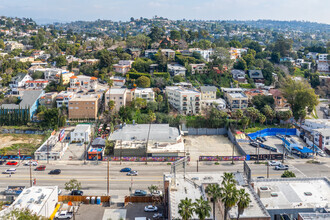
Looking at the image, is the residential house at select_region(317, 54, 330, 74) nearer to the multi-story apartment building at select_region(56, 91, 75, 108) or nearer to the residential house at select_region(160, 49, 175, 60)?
the residential house at select_region(160, 49, 175, 60)

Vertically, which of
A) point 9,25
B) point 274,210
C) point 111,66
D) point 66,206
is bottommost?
point 66,206

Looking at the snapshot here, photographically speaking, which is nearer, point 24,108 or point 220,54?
point 24,108

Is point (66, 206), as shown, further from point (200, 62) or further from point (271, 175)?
point (200, 62)

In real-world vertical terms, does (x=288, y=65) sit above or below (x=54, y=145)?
above

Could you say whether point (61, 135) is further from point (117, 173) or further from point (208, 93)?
point (208, 93)

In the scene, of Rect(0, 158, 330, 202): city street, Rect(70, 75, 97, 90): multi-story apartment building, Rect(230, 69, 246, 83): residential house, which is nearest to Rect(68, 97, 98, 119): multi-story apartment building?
Rect(70, 75, 97, 90): multi-story apartment building

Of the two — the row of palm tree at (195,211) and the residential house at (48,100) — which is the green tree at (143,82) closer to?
the residential house at (48,100)

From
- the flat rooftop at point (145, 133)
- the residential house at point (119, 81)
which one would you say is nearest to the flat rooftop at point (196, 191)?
the flat rooftop at point (145, 133)

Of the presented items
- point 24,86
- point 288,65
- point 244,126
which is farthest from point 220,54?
point 24,86
